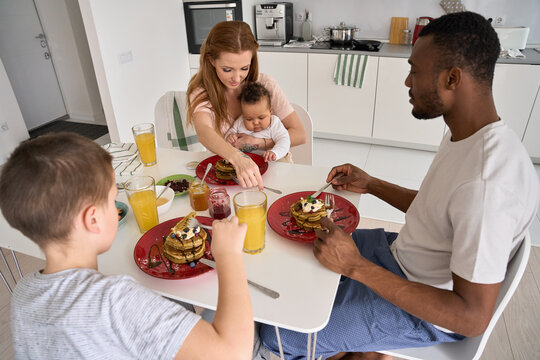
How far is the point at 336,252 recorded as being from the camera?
978 millimetres

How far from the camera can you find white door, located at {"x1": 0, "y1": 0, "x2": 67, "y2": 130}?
405 cm

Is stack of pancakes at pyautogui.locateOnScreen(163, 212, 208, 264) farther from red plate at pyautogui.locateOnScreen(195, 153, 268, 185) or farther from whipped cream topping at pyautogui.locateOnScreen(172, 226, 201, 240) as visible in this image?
red plate at pyautogui.locateOnScreen(195, 153, 268, 185)

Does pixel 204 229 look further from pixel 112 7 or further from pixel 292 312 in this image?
pixel 112 7

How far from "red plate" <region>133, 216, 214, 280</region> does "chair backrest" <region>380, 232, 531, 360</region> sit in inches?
26.1

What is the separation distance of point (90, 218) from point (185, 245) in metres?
0.30

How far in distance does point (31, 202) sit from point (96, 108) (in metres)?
4.56

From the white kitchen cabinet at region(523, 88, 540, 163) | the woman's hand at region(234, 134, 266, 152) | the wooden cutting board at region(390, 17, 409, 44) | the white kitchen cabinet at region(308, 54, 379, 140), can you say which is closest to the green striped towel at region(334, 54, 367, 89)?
Answer: the white kitchen cabinet at region(308, 54, 379, 140)

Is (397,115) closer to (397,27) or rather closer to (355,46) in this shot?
(355,46)

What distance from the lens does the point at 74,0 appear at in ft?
13.9

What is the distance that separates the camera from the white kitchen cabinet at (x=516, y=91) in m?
2.88

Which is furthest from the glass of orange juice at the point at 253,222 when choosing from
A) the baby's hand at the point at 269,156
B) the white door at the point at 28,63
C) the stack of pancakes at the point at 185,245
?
the white door at the point at 28,63

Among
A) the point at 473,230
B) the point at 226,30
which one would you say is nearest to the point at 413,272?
the point at 473,230

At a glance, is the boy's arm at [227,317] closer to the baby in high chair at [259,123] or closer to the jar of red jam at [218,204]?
the jar of red jam at [218,204]

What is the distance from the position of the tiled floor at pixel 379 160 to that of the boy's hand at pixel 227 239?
1.93 m
